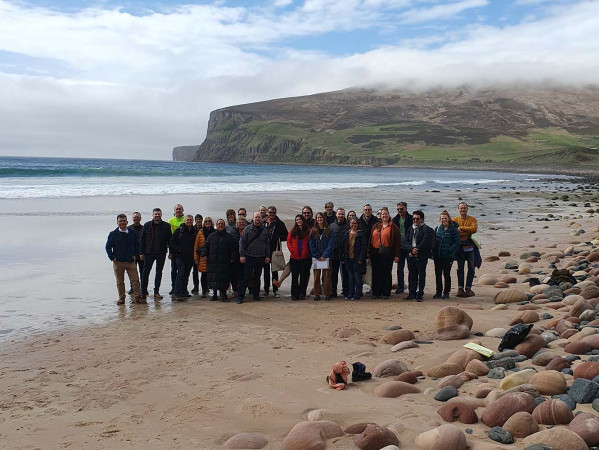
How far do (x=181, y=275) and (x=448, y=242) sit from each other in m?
5.63

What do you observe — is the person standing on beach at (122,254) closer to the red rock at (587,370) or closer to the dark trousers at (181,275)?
the dark trousers at (181,275)

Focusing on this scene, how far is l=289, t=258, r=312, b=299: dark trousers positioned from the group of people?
0.8 inches

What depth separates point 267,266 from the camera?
1296 cm

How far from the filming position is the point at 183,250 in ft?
40.6

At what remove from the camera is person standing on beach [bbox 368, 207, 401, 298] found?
39.4 ft

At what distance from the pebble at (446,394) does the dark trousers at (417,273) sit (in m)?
5.92

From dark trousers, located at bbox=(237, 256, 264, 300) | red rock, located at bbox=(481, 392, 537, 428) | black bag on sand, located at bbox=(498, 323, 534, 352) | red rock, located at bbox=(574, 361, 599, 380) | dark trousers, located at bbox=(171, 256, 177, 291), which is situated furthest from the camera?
dark trousers, located at bbox=(171, 256, 177, 291)

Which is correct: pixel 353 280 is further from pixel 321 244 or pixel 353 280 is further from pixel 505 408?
pixel 505 408

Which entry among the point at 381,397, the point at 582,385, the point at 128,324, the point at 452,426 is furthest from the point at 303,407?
the point at 128,324

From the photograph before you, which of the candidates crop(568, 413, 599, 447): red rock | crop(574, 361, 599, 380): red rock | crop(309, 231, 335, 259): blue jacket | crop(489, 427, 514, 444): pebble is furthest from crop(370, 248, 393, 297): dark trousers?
crop(568, 413, 599, 447): red rock

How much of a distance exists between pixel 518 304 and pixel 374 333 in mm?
3341

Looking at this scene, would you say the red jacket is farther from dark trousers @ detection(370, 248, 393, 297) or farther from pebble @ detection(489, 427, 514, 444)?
pebble @ detection(489, 427, 514, 444)

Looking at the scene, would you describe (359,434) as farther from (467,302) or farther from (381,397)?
(467,302)

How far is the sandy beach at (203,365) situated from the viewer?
573cm
